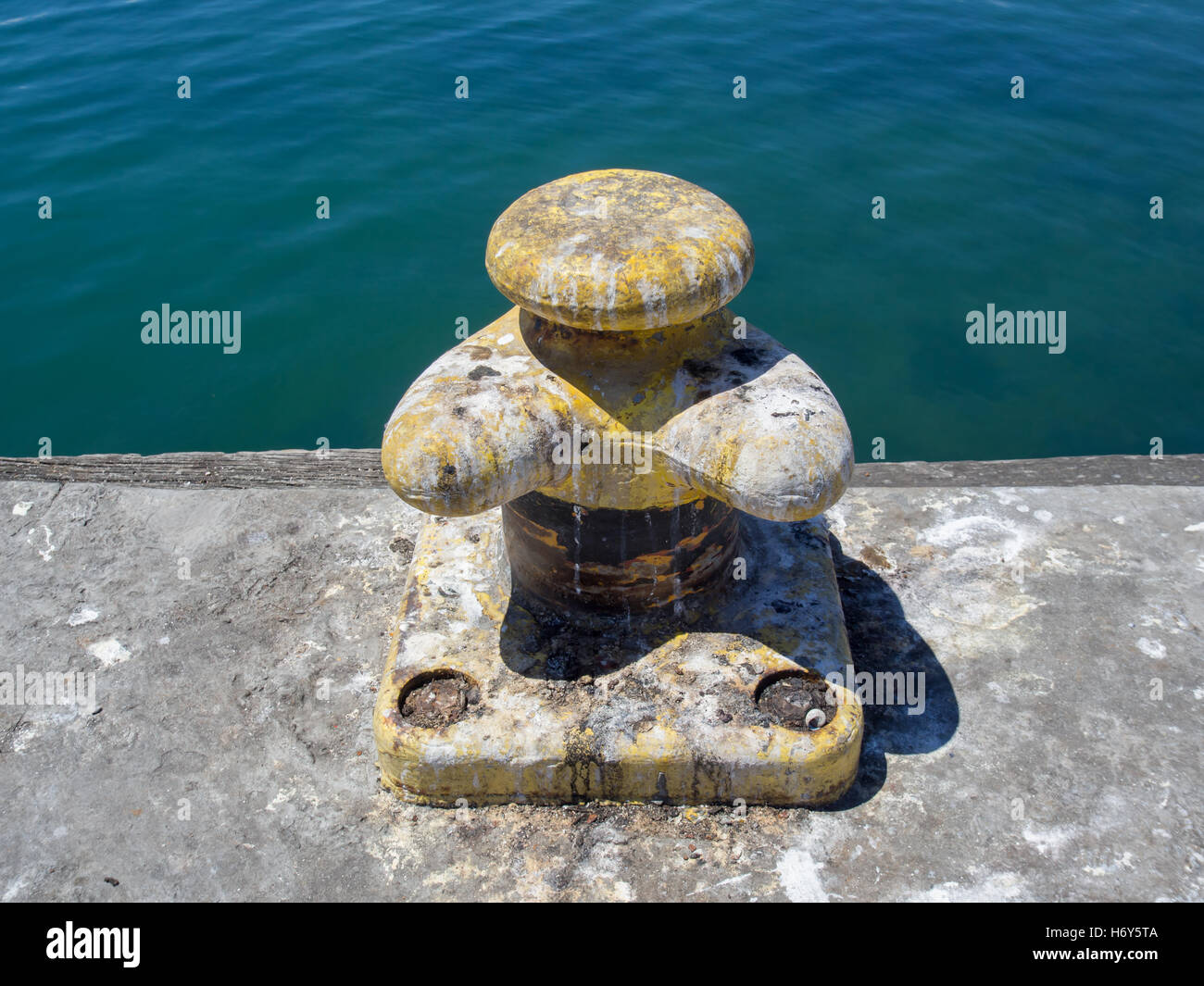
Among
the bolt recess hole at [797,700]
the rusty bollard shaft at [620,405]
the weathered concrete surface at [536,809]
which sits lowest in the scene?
the weathered concrete surface at [536,809]

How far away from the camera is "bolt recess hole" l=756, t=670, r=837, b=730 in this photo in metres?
3.72

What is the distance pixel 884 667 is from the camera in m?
4.29

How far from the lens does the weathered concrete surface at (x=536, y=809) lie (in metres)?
3.52

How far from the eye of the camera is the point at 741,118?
39.7 feet

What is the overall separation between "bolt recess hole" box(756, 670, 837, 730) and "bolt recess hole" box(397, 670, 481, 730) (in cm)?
109

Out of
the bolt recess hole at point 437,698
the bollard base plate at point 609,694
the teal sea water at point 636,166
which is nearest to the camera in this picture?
the bollard base plate at point 609,694

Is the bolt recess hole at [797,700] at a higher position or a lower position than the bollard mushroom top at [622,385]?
lower

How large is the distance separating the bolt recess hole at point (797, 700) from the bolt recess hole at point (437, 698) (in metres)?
1.09

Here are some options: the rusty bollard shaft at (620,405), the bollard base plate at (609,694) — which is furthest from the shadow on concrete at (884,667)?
the rusty bollard shaft at (620,405)

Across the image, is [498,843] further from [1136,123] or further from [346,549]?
[1136,123]

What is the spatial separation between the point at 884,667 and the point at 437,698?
1.86 meters

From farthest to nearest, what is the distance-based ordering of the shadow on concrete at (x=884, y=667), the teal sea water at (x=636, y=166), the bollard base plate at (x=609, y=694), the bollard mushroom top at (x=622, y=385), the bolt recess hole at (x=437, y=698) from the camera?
the teal sea water at (x=636, y=166) → the shadow on concrete at (x=884, y=667) → the bolt recess hole at (x=437, y=698) → the bollard base plate at (x=609, y=694) → the bollard mushroom top at (x=622, y=385)

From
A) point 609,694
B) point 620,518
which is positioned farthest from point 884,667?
point 620,518

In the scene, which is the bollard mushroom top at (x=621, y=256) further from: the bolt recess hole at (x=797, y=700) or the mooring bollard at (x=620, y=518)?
the bolt recess hole at (x=797, y=700)
